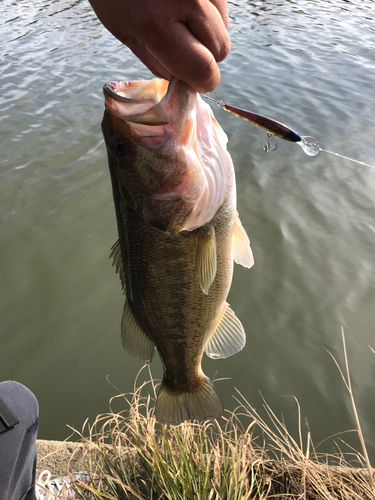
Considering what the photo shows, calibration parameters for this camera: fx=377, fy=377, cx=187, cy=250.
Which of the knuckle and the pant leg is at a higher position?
the knuckle

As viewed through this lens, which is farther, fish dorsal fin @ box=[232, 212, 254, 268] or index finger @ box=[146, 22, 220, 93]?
fish dorsal fin @ box=[232, 212, 254, 268]

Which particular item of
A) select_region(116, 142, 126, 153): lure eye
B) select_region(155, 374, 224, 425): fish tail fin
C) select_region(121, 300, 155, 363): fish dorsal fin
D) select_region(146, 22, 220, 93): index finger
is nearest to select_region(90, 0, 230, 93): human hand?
select_region(146, 22, 220, 93): index finger

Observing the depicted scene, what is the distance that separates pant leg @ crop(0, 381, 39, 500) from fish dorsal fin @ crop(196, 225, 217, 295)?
55.2 inches

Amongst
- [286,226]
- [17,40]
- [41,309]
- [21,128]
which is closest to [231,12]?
[17,40]

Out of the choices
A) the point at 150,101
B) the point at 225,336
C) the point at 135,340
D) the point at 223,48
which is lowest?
the point at 225,336

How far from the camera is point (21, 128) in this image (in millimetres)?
7332

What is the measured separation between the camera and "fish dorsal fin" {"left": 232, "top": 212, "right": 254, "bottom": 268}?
70.4 inches

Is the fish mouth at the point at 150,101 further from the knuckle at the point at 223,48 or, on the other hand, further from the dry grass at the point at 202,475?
the dry grass at the point at 202,475

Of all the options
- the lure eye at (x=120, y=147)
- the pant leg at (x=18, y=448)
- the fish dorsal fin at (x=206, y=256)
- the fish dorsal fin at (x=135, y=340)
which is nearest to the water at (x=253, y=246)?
the pant leg at (x=18, y=448)

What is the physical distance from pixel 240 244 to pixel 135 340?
2.31 feet

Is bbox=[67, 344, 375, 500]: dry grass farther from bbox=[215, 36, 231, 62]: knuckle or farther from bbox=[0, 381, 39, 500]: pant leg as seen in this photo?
bbox=[215, 36, 231, 62]: knuckle

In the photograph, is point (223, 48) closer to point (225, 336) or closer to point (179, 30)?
point (179, 30)

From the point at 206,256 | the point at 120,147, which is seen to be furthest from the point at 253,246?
the point at 120,147

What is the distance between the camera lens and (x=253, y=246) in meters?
4.89
